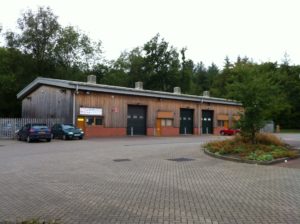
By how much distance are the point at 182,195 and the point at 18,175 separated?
590 cm

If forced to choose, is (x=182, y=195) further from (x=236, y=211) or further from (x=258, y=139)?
(x=258, y=139)

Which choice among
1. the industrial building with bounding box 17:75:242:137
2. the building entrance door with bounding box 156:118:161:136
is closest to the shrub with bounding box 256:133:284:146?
the industrial building with bounding box 17:75:242:137

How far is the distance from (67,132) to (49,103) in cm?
848

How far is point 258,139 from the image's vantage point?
21.5 m

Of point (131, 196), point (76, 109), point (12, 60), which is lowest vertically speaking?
point (131, 196)

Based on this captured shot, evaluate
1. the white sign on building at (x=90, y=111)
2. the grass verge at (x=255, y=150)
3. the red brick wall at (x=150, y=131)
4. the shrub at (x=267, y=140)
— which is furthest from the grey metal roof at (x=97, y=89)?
the grass verge at (x=255, y=150)

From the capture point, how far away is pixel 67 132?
31.8 meters

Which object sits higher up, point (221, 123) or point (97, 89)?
point (97, 89)

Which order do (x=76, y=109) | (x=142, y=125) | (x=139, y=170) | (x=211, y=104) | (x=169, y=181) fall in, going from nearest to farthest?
(x=169, y=181) → (x=139, y=170) → (x=76, y=109) → (x=142, y=125) → (x=211, y=104)

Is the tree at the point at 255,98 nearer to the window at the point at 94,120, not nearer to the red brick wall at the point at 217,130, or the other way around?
the window at the point at 94,120

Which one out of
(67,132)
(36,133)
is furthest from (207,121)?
(36,133)

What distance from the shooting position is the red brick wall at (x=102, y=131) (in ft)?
118

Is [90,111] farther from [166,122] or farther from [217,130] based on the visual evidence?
[217,130]

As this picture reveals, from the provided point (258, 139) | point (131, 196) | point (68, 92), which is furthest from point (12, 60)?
point (131, 196)
